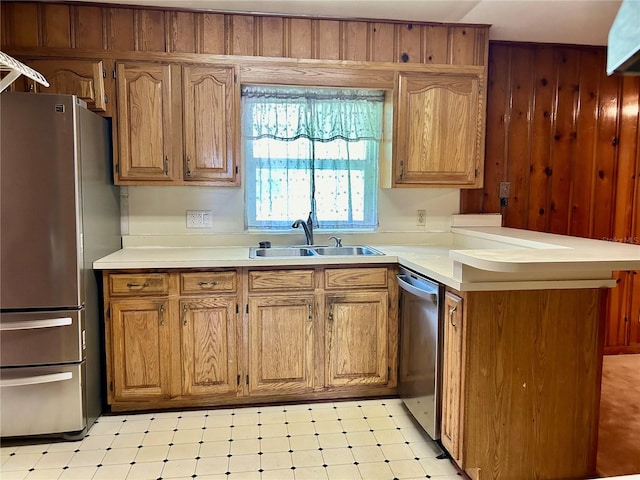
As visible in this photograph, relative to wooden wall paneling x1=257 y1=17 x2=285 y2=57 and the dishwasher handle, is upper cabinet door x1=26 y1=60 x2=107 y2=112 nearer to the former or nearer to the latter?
wooden wall paneling x1=257 y1=17 x2=285 y2=57

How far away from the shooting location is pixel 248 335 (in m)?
2.67

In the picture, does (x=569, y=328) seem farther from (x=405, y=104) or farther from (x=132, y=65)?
(x=132, y=65)

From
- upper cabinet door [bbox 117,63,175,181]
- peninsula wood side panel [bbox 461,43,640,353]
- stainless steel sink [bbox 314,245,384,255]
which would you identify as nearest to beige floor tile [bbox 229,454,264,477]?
stainless steel sink [bbox 314,245,384,255]

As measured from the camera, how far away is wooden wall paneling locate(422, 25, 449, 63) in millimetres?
2936

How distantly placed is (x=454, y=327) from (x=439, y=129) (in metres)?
1.47

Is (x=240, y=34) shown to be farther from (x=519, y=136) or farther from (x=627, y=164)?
(x=627, y=164)

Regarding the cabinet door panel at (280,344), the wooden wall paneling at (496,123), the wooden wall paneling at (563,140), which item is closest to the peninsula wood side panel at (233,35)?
the wooden wall paneling at (496,123)

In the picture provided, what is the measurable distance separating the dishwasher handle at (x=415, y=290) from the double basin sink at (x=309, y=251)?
0.36 metres

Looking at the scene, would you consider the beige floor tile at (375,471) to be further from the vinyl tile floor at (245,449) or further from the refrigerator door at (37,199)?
the refrigerator door at (37,199)

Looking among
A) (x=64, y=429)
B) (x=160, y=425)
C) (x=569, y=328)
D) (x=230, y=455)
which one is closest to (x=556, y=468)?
(x=569, y=328)

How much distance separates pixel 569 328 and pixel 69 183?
93.8 inches

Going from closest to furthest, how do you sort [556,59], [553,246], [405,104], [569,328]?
[569,328] → [553,246] → [405,104] → [556,59]

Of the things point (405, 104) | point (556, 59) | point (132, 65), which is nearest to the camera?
point (132, 65)

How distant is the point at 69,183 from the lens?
224 cm
